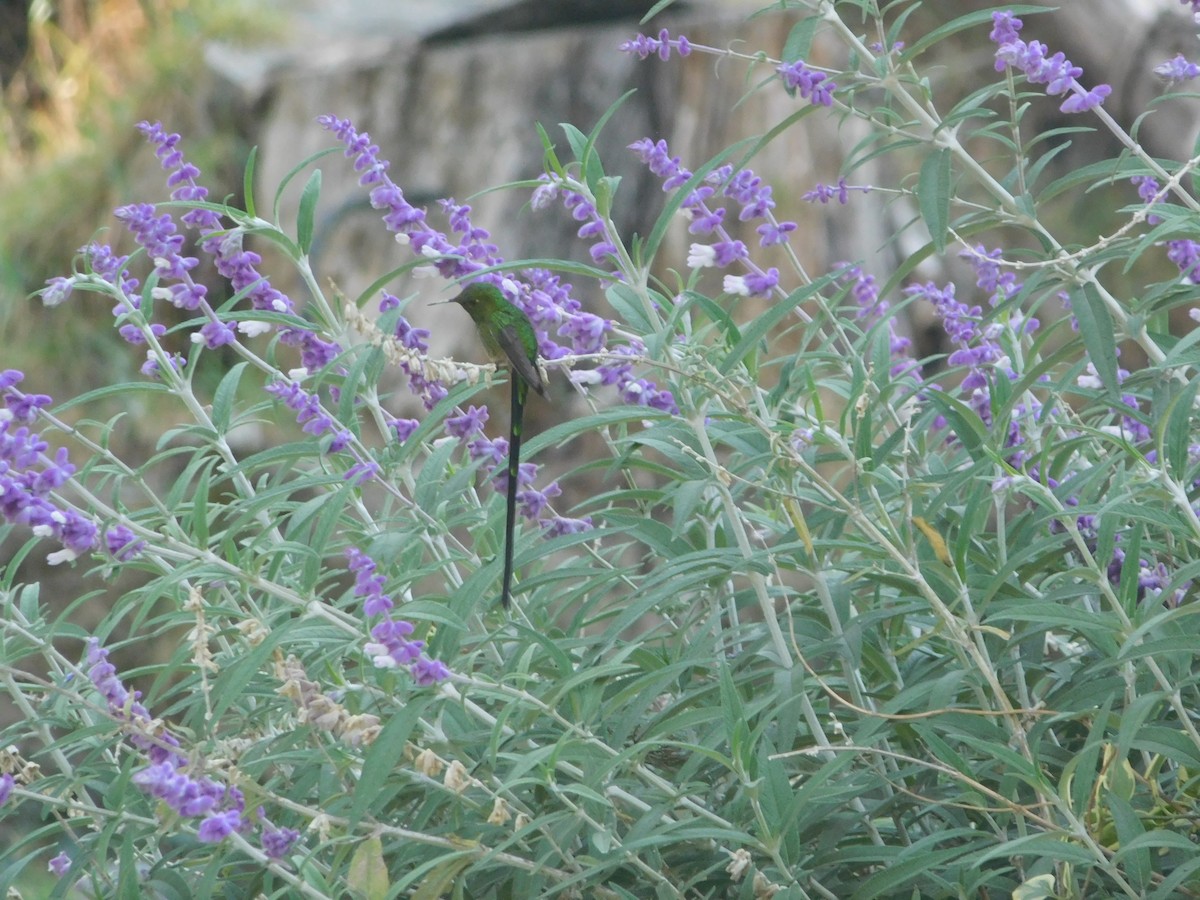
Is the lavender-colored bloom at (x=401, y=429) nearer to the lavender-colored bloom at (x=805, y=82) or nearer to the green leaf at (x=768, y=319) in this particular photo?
the green leaf at (x=768, y=319)

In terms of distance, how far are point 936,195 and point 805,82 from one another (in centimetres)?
27

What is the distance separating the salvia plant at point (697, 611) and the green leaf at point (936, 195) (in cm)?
1

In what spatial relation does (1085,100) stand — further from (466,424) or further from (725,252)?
(466,424)

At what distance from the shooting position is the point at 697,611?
7.20 feet

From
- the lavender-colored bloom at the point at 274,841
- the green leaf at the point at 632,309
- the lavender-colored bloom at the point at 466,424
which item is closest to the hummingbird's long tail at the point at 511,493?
the lavender-colored bloom at the point at 466,424

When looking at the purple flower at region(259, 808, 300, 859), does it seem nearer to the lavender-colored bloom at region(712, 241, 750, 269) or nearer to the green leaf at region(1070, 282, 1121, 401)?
the lavender-colored bloom at region(712, 241, 750, 269)

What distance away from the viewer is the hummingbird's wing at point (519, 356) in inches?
83.3

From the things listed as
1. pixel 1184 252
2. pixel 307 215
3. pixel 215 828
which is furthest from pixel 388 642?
pixel 1184 252

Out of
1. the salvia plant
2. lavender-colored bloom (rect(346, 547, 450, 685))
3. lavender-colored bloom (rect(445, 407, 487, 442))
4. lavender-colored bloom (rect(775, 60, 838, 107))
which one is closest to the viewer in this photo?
lavender-colored bloom (rect(346, 547, 450, 685))

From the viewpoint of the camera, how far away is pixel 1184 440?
1824 millimetres

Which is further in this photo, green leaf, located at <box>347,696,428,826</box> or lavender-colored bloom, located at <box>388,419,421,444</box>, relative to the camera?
lavender-colored bloom, located at <box>388,419,421,444</box>

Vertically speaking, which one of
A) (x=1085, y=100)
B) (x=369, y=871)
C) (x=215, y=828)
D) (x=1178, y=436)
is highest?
(x=1085, y=100)

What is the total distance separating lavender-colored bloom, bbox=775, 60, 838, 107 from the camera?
1.93m

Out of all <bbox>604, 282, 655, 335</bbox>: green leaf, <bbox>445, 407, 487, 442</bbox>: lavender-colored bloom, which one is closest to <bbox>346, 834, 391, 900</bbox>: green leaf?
<bbox>445, 407, 487, 442</bbox>: lavender-colored bloom
